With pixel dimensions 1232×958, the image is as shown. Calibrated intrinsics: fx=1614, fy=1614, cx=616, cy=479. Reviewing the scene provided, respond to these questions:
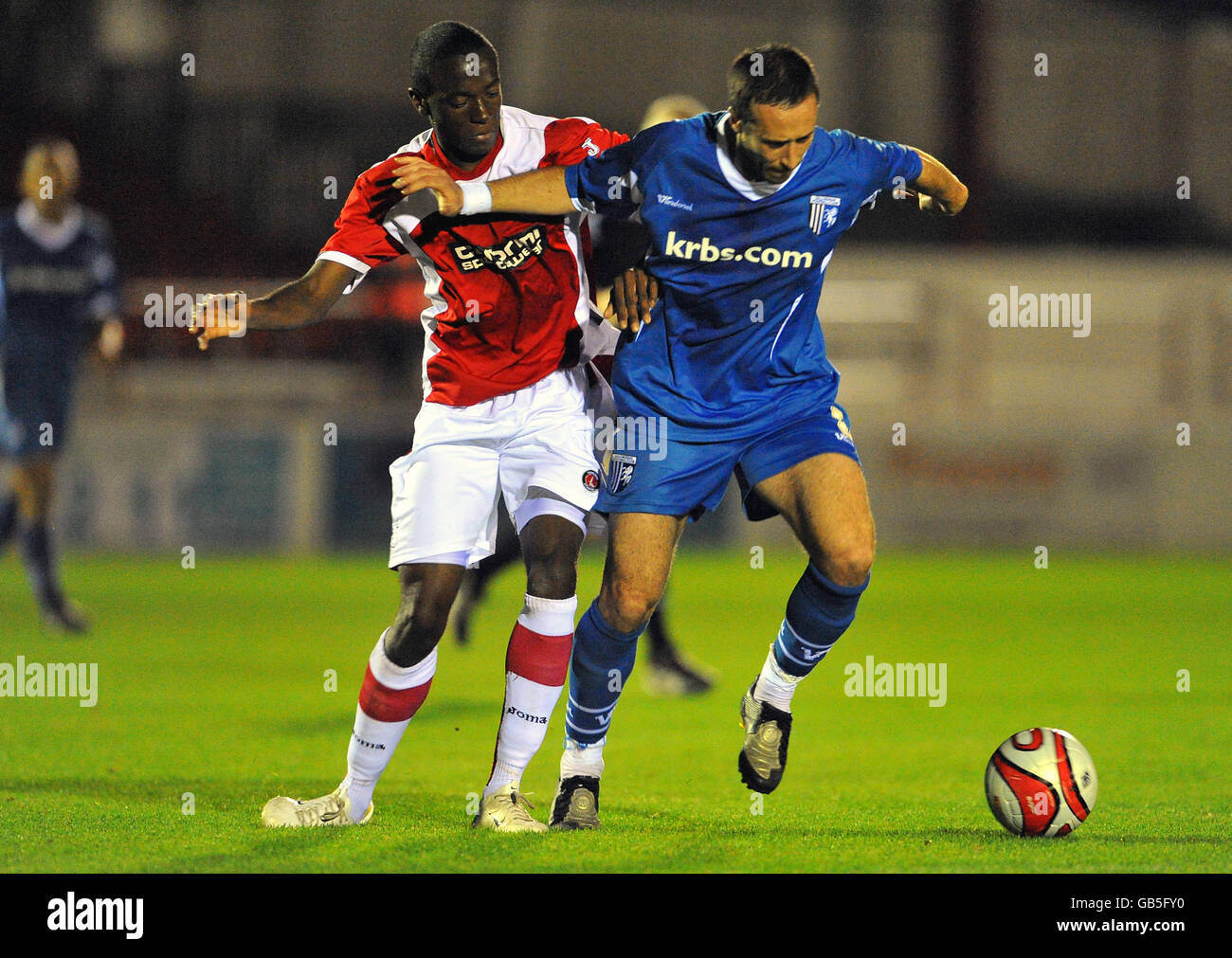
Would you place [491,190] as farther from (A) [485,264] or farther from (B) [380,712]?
(B) [380,712]

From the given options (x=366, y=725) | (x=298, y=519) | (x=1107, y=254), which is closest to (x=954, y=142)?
(x=1107, y=254)

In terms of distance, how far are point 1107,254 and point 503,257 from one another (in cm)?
1668

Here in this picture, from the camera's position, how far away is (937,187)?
15.4 ft

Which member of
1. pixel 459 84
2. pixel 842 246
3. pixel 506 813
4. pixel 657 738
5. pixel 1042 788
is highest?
pixel 459 84

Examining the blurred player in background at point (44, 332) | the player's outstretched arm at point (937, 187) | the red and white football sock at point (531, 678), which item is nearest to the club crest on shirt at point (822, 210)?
the player's outstretched arm at point (937, 187)

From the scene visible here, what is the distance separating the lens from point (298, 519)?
14711mm

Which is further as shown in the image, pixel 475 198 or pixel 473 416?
pixel 473 416

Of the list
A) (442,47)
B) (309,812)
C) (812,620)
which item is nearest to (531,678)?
(309,812)

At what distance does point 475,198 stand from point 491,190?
2.4 inches

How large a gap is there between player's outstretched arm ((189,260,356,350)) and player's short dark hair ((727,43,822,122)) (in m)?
1.16

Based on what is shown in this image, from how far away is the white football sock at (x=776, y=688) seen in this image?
473 centimetres

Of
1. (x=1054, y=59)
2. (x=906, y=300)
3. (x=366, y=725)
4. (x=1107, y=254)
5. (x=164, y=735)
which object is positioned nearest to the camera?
(x=366, y=725)

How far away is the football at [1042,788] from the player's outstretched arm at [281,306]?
7.30ft

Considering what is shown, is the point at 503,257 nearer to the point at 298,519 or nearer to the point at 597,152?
the point at 597,152
